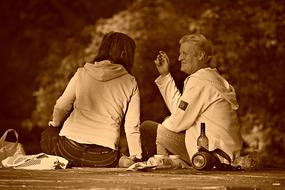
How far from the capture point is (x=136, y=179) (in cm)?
461

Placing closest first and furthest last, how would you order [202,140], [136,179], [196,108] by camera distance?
[136,179]
[202,140]
[196,108]

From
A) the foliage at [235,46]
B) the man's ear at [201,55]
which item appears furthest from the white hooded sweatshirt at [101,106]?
the foliage at [235,46]

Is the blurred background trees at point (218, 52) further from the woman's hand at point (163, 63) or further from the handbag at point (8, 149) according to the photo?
the handbag at point (8, 149)

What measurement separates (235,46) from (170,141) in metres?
4.61

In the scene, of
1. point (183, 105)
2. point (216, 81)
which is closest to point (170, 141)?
point (183, 105)

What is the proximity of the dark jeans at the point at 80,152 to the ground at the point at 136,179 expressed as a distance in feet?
0.71

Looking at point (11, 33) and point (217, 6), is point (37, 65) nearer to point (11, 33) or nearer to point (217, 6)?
point (11, 33)

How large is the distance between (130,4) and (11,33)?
8.97 ft

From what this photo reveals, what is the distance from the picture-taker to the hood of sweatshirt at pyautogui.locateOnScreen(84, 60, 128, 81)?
5660mm

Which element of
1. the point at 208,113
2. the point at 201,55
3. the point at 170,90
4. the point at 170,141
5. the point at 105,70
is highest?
the point at 201,55

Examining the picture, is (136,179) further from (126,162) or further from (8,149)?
(8,149)

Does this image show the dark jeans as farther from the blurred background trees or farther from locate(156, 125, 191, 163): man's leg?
the blurred background trees

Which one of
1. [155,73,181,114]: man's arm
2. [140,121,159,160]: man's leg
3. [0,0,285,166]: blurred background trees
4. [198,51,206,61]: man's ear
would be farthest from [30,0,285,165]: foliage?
[198,51,206,61]: man's ear

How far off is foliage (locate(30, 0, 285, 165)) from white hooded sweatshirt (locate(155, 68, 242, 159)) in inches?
169
